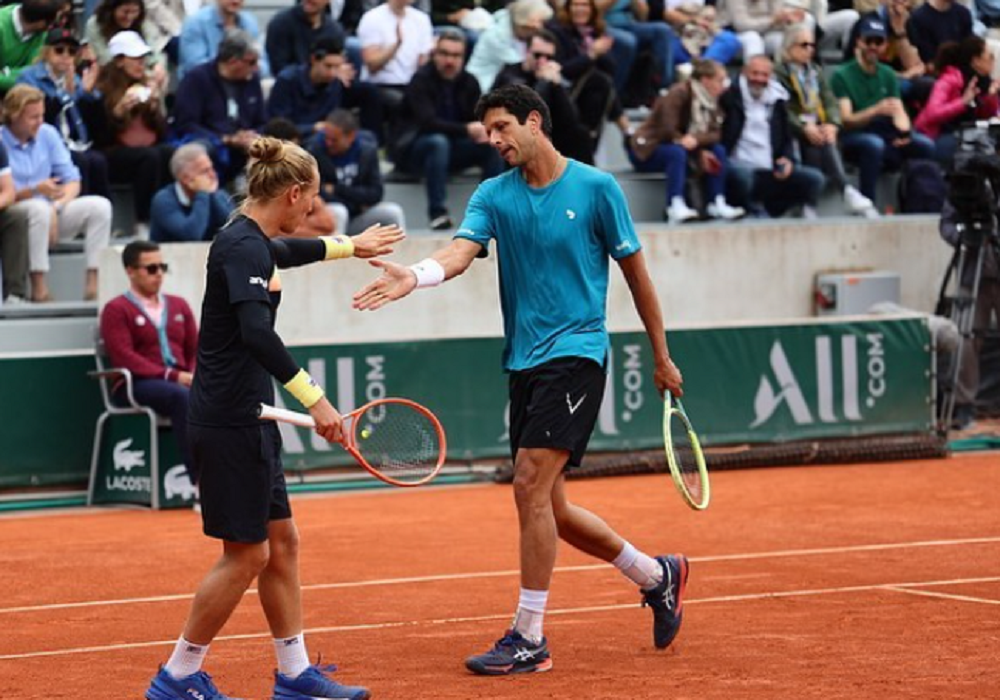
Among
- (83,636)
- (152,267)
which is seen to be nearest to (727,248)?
(152,267)

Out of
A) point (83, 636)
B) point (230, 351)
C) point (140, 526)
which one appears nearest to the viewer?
point (230, 351)

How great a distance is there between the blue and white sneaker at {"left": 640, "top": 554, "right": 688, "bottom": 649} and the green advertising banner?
20.8 feet

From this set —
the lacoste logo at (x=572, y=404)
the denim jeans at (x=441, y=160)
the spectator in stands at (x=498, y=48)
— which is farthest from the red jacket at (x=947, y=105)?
the lacoste logo at (x=572, y=404)

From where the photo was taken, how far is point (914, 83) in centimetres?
2048

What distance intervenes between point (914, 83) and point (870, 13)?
879 mm

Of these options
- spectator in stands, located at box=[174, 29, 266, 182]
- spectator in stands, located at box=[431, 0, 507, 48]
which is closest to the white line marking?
spectator in stands, located at box=[174, 29, 266, 182]

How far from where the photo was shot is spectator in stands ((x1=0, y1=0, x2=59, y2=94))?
15852 millimetres

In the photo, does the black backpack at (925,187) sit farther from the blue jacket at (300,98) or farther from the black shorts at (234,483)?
the black shorts at (234,483)

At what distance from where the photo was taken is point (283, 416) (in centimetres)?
685

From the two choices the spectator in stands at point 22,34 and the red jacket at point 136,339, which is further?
the spectator in stands at point 22,34

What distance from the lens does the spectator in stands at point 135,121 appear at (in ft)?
51.7

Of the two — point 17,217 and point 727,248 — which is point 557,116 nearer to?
point 727,248

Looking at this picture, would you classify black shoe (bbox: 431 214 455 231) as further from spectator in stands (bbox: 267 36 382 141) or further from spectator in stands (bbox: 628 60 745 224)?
spectator in stands (bbox: 628 60 745 224)

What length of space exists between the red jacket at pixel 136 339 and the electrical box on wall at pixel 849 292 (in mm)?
6544
